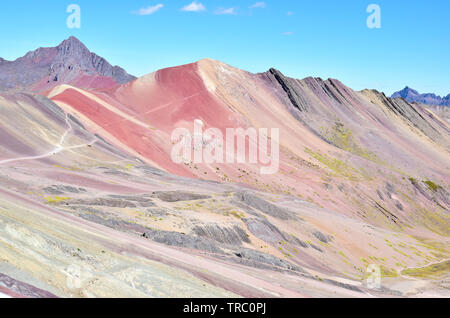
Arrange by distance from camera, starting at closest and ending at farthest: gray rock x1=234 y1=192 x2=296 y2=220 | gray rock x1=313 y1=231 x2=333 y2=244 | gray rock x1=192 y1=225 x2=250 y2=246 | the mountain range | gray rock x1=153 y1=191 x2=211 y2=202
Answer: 1. the mountain range
2. gray rock x1=192 y1=225 x2=250 y2=246
3. gray rock x1=153 y1=191 x2=211 y2=202
4. gray rock x1=313 y1=231 x2=333 y2=244
5. gray rock x1=234 y1=192 x2=296 y2=220

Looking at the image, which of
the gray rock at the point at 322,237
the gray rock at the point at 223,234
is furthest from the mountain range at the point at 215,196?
the gray rock at the point at 322,237

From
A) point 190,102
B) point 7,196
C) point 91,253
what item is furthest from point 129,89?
point 91,253

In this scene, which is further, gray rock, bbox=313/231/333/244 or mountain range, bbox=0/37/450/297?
gray rock, bbox=313/231/333/244

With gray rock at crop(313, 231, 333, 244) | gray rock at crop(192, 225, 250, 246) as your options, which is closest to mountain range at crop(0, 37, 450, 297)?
gray rock at crop(192, 225, 250, 246)

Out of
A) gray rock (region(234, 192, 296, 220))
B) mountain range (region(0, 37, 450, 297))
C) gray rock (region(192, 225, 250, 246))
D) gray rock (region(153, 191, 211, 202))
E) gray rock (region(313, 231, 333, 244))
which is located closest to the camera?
mountain range (region(0, 37, 450, 297))

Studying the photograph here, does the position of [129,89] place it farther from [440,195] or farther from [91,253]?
[91,253]

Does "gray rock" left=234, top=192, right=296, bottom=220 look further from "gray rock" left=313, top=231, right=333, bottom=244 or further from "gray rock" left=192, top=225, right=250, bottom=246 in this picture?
"gray rock" left=192, top=225, right=250, bottom=246

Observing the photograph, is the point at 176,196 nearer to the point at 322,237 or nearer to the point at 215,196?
the point at 215,196

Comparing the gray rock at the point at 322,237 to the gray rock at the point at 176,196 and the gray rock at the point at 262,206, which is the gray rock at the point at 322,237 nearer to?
the gray rock at the point at 262,206
